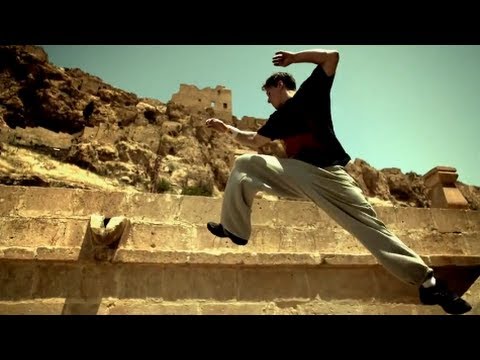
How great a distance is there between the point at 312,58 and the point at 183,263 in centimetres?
286

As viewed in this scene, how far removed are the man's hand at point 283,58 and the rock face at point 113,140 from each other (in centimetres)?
2096

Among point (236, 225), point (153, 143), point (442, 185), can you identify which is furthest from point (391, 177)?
point (236, 225)

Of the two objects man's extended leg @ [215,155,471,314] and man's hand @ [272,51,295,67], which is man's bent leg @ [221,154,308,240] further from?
man's hand @ [272,51,295,67]

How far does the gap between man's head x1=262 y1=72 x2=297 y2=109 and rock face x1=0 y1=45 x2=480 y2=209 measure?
2065 cm

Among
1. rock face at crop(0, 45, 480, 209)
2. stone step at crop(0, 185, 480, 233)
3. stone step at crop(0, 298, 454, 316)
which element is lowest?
stone step at crop(0, 298, 454, 316)

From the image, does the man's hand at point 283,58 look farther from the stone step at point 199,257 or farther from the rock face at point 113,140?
the rock face at point 113,140

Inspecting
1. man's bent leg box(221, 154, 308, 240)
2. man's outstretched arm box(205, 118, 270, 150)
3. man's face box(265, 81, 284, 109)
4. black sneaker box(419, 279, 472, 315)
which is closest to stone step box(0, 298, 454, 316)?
man's bent leg box(221, 154, 308, 240)

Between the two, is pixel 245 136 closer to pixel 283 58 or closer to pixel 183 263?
pixel 283 58

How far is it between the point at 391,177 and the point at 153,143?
2211cm

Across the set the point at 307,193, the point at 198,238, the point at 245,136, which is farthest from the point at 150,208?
the point at 307,193

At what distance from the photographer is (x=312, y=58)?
2797 millimetres

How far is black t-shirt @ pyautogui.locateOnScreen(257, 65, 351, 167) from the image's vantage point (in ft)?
9.34

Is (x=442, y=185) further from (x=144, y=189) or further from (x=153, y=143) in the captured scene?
(x=153, y=143)
